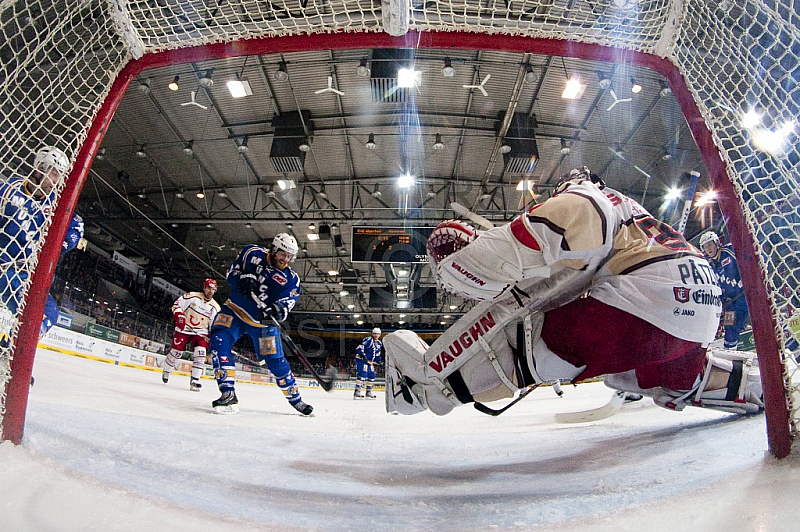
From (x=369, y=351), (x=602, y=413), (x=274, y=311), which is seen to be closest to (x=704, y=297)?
(x=602, y=413)

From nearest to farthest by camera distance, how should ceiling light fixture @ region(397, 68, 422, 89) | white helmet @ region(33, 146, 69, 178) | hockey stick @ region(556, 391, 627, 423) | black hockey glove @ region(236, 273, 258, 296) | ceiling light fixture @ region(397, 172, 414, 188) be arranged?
white helmet @ region(33, 146, 69, 178), hockey stick @ region(556, 391, 627, 423), black hockey glove @ region(236, 273, 258, 296), ceiling light fixture @ region(397, 68, 422, 89), ceiling light fixture @ region(397, 172, 414, 188)

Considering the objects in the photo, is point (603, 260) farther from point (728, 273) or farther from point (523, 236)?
point (728, 273)

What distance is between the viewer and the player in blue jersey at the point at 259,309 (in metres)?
3.56

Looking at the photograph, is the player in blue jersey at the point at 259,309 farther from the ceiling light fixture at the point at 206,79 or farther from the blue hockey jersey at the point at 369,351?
the blue hockey jersey at the point at 369,351

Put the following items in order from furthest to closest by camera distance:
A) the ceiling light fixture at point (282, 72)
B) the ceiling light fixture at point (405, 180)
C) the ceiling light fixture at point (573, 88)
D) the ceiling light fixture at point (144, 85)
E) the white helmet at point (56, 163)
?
the ceiling light fixture at point (405, 180)
the ceiling light fixture at point (144, 85)
the ceiling light fixture at point (282, 72)
the ceiling light fixture at point (573, 88)
the white helmet at point (56, 163)

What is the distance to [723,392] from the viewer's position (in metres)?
1.70

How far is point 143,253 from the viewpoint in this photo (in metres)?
18.0

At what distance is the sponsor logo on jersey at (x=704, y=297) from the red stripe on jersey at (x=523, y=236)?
0.48m

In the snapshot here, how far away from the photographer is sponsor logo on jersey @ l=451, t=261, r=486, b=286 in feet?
3.66

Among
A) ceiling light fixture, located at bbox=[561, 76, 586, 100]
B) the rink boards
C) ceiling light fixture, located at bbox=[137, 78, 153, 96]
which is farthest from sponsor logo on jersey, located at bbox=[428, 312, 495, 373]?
ceiling light fixture, located at bbox=[137, 78, 153, 96]

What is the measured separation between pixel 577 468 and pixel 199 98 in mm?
9679

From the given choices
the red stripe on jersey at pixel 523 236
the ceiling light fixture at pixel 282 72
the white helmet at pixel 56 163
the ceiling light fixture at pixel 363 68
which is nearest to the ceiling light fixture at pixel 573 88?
the ceiling light fixture at pixel 363 68

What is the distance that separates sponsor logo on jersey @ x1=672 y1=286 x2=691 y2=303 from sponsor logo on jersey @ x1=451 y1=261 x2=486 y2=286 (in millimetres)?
525

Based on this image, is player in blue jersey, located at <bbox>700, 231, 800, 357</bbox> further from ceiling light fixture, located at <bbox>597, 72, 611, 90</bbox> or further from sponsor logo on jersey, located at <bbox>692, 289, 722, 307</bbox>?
ceiling light fixture, located at <bbox>597, 72, 611, 90</bbox>
